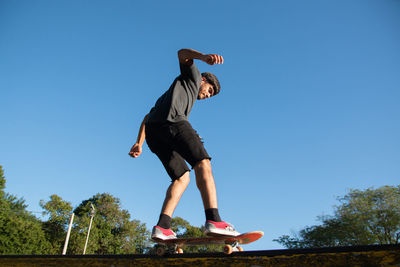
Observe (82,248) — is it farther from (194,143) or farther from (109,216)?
(194,143)

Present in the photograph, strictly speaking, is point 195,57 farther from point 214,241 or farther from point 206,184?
point 214,241

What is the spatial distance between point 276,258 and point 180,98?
1.91 m

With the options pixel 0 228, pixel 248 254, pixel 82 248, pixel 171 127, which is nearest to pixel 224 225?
pixel 248 254

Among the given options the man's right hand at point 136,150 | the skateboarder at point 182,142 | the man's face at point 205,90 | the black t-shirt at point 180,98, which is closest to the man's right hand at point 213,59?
the skateboarder at point 182,142

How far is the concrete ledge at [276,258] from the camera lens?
57.7 inches

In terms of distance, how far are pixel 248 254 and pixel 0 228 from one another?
38.7m

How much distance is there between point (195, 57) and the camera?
280 cm

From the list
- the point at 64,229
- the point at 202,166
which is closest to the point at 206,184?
the point at 202,166

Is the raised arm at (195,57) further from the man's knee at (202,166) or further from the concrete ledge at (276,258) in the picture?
the concrete ledge at (276,258)

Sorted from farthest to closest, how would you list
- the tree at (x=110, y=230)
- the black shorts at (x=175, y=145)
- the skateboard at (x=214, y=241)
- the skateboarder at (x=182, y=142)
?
the tree at (x=110, y=230) < the black shorts at (x=175, y=145) < the skateboarder at (x=182, y=142) < the skateboard at (x=214, y=241)

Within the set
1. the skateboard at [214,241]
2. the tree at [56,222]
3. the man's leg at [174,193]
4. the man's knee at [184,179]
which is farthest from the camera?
the tree at [56,222]

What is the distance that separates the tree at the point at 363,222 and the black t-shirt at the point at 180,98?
122ft

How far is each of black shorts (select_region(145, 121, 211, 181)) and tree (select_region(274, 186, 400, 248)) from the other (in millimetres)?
37137

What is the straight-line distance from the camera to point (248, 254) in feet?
6.16
